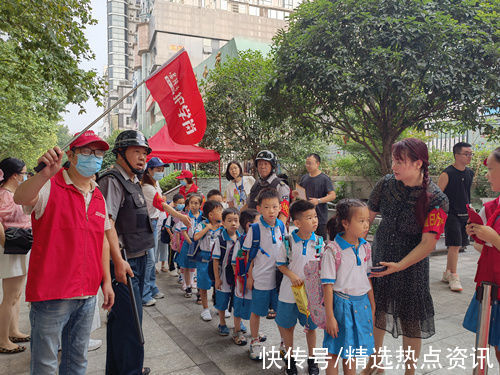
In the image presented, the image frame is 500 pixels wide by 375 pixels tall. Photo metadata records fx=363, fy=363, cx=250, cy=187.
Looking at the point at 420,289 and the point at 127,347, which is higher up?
the point at 420,289

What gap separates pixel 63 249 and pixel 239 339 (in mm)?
2221

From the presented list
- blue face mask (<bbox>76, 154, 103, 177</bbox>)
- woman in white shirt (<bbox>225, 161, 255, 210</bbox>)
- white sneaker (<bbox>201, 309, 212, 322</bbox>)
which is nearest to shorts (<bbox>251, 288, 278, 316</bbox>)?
white sneaker (<bbox>201, 309, 212, 322</bbox>)

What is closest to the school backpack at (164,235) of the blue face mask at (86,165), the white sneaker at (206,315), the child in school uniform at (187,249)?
the child in school uniform at (187,249)

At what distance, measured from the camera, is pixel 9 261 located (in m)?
3.50

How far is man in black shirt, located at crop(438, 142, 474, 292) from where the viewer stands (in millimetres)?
5387

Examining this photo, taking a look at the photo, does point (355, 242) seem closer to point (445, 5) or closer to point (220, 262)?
point (220, 262)

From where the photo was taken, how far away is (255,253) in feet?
11.2

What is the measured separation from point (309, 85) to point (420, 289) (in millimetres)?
6272

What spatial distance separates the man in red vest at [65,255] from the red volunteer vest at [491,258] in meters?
2.62

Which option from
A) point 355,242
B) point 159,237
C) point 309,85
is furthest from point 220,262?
point 309,85

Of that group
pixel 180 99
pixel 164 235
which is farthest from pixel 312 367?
pixel 164 235

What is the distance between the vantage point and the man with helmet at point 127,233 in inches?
106

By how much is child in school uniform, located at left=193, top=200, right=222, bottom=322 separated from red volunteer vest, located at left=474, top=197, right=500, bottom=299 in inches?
114

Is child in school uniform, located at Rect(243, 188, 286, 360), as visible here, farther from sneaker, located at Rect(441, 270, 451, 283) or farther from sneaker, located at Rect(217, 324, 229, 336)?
sneaker, located at Rect(441, 270, 451, 283)
